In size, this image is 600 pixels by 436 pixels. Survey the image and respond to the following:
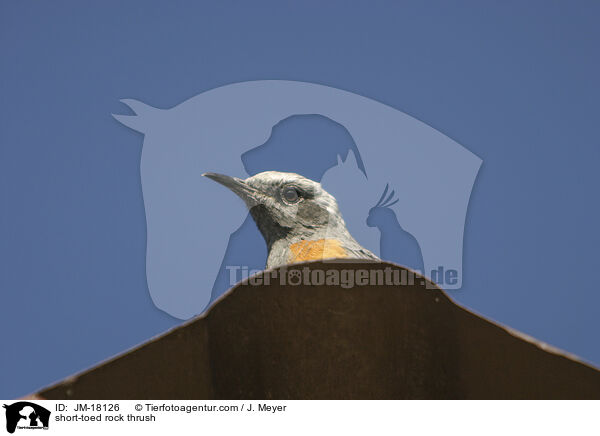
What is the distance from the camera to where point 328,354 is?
6.55 feet

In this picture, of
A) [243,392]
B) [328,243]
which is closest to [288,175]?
[328,243]

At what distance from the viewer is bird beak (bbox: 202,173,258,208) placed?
6.88 meters

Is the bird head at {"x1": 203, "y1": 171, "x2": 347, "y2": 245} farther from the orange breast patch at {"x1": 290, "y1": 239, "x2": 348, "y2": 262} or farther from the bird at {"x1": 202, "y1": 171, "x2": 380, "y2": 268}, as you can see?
the orange breast patch at {"x1": 290, "y1": 239, "x2": 348, "y2": 262}

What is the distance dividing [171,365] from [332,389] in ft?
1.85

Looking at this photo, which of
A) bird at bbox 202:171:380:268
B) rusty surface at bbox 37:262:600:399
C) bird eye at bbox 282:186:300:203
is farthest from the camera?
bird eye at bbox 282:186:300:203

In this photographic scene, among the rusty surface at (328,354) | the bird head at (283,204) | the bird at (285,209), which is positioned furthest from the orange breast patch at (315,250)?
the rusty surface at (328,354)

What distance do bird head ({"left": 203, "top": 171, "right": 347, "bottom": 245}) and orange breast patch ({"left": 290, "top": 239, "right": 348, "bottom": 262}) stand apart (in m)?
0.30

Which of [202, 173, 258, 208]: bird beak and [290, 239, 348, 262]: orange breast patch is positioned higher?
[202, 173, 258, 208]: bird beak

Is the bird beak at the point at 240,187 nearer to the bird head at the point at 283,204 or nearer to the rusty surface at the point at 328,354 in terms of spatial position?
the bird head at the point at 283,204

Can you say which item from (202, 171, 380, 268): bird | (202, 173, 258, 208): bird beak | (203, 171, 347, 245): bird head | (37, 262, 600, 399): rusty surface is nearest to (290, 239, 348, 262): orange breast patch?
(202, 171, 380, 268): bird

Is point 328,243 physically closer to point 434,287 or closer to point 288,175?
point 288,175

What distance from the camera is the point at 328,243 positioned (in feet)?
20.5

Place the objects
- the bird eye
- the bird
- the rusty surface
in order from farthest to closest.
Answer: the bird eye < the bird < the rusty surface

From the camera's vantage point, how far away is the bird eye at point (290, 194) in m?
6.96
